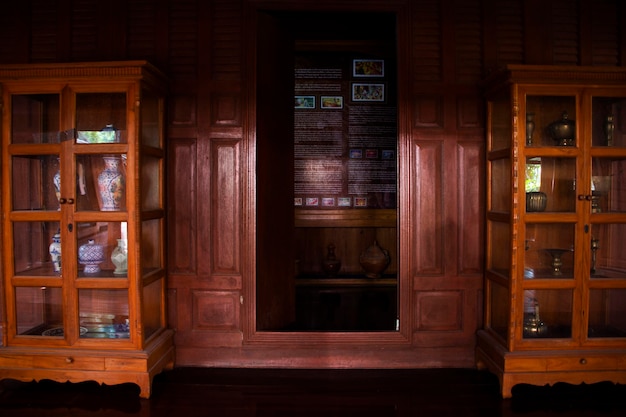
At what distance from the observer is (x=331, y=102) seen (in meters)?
5.39

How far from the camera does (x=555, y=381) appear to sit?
266 centimetres

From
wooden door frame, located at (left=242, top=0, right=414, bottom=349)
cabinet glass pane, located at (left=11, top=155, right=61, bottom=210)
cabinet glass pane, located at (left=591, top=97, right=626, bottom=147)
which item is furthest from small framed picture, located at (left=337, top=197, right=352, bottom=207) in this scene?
cabinet glass pane, located at (left=11, top=155, right=61, bottom=210)

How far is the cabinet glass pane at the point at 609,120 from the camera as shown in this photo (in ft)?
8.95

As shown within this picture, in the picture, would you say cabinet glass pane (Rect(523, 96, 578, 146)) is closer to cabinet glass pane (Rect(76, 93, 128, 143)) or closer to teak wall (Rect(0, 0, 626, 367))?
teak wall (Rect(0, 0, 626, 367))

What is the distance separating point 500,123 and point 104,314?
2.78 m

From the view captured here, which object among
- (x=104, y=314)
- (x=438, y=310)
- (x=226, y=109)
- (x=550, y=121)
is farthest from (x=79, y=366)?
(x=550, y=121)

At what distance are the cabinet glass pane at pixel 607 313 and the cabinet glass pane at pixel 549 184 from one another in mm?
583

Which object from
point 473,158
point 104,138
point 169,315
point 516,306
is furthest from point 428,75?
point 169,315

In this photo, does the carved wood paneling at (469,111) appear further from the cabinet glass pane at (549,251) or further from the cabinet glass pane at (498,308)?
the cabinet glass pane at (498,308)

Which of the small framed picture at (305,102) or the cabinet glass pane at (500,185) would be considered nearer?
the cabinet glass pane at (500,185)

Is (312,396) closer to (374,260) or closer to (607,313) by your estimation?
(607,313)

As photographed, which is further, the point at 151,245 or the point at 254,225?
the point at 254,225

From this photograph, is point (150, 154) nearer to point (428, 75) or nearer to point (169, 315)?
point (169, 315)

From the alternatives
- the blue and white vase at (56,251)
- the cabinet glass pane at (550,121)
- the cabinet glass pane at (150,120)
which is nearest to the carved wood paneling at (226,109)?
the cabinet glass pane at (150,120)
